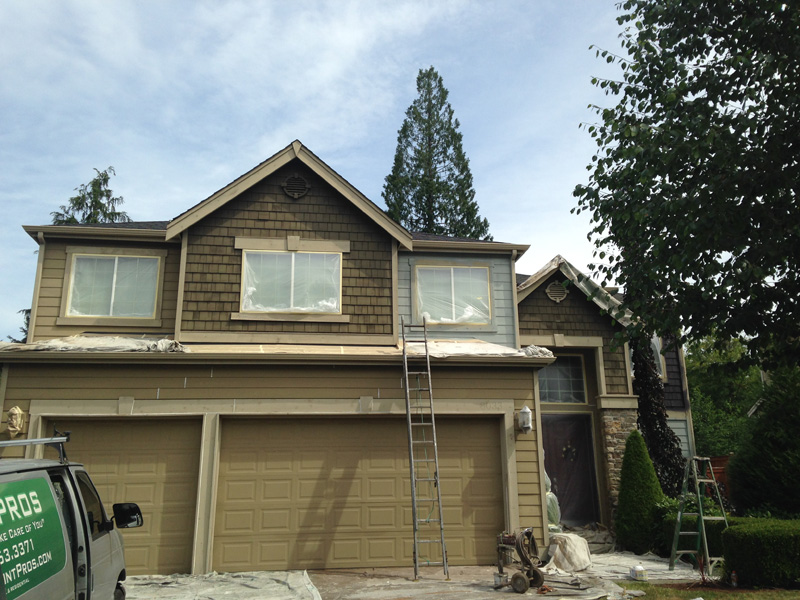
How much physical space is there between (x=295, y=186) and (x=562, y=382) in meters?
7.83

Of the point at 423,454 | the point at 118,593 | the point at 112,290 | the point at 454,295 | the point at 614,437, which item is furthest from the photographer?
the point at 614,437

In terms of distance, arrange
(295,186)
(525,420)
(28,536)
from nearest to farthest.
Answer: (28,536), (525,420), (295,186)

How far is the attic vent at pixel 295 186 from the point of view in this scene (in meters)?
13.0

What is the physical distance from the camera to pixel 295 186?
Answer: 1302 cm

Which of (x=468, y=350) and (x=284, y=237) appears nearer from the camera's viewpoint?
(x=468, y=350)

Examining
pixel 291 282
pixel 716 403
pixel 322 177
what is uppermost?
pixel 322 177

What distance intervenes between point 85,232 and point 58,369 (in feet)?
9.89

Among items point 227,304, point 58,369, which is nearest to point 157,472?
point 58,369

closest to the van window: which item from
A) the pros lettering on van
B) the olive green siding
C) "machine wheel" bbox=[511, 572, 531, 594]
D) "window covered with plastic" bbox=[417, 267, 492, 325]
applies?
the pros lettering on van

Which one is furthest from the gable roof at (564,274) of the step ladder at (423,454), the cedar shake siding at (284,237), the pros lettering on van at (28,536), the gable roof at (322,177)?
the pros lettering on van at (28,536)

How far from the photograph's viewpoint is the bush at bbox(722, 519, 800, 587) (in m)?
9.00

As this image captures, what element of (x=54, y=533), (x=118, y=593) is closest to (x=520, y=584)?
(x=118, y=593)

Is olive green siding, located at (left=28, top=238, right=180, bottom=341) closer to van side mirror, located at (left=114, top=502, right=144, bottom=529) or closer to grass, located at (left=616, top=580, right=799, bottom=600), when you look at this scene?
van side mirror, located at (left=114, top=502, right=144, bottom=529)

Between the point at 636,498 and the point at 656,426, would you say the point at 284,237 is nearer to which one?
the point at 636,498
